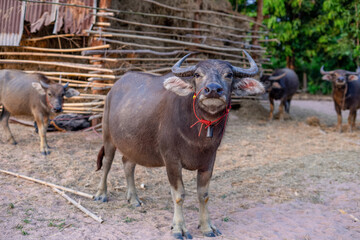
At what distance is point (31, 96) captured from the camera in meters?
7.61

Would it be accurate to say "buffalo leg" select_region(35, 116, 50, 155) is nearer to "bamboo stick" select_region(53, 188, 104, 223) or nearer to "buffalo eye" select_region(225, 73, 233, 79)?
"bamboo stick" select_region(53, 188, 104, 223)

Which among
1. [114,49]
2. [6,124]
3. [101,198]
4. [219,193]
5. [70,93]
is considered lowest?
[101,198]

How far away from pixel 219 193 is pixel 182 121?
1.91m

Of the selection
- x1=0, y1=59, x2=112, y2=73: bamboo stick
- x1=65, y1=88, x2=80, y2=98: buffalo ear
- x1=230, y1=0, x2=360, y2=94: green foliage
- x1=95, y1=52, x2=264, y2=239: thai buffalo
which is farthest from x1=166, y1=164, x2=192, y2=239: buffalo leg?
x1=230, y1=0, x2=360, y2=94: green foliage

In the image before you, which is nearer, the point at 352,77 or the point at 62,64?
the point at 62,64

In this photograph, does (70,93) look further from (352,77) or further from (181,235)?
(352,77)

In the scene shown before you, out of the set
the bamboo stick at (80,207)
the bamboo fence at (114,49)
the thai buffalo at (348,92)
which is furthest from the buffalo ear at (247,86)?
the thai buffalo at (348,92)

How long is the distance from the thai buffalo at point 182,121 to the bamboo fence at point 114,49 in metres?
3.17

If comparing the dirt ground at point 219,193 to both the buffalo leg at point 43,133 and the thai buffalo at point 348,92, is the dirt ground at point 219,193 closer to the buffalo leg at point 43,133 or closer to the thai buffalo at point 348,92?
the buffalo leg at point 43,133

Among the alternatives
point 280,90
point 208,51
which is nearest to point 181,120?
point 208,51

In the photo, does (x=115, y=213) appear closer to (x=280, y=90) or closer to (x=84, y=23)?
(x=84, y=23)

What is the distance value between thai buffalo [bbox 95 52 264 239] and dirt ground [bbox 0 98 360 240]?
62 centimetres

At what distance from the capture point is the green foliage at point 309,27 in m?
17.4

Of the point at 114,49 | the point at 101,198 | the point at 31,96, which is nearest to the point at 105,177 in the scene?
the point at 101,198
